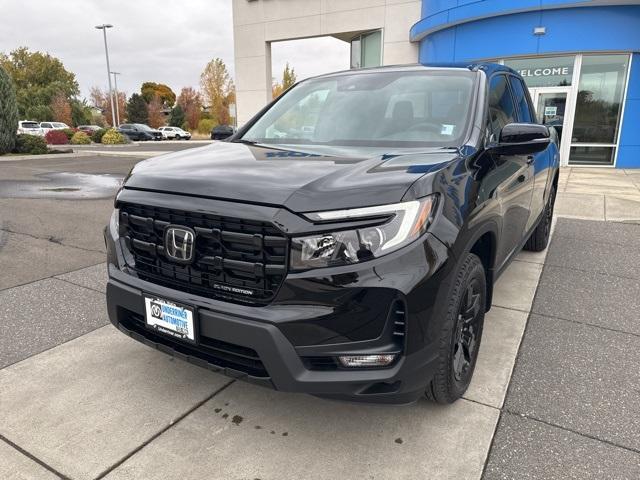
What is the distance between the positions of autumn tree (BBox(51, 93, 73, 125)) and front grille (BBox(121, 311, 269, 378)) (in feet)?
189

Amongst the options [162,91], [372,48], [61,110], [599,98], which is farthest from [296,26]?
[162,91]

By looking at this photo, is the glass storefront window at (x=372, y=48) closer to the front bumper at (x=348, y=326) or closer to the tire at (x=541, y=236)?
the tire at (x=541, y=236)

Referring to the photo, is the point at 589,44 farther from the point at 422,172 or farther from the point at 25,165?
the point at 25,165

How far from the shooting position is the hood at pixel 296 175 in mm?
2014

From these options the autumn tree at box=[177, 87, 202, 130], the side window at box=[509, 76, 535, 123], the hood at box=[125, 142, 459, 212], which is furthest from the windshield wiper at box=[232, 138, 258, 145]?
the autumn tree at box=[177, 87, 202, 130]

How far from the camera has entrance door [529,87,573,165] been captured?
46.4 ft

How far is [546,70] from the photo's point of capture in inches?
558

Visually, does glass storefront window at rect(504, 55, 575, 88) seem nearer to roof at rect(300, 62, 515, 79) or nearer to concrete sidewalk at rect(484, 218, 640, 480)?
concrete sidewalk at rect(484, 218, 640, 480)

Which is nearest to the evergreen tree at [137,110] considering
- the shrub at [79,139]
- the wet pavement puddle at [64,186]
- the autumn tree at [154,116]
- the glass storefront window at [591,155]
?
the autumn tree at [154,116]

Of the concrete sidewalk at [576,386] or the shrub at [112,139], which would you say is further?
the shrub at [112,139]

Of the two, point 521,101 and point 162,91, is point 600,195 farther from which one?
point 162,91

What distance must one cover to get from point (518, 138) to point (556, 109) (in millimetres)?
13220

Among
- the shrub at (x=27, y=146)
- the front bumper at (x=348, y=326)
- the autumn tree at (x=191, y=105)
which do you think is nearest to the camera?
the front bumper at (x=348, y=326)

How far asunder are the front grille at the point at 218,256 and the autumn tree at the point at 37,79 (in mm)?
58416
